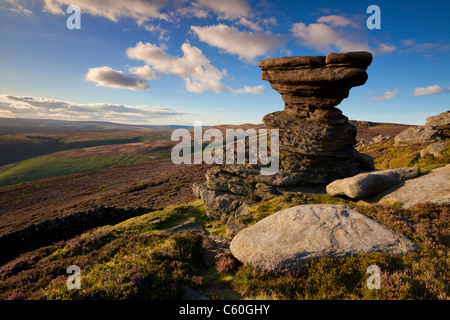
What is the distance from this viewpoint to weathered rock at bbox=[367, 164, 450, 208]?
11.3 meters

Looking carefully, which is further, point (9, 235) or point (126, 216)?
point (126, 216)

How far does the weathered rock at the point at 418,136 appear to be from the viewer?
3644 centimetres

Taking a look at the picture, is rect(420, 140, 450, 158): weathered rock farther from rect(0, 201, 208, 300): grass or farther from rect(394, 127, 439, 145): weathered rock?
rect(0, 201, 208, 300): grass

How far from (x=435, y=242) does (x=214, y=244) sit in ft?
35.7

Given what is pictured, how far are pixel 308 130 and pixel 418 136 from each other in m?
37.6

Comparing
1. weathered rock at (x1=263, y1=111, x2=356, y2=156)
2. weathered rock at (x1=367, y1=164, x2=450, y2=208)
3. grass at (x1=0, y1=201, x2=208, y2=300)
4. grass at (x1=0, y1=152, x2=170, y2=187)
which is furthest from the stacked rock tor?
grass at (x1=0, y1=152, x2=170, y2=187)

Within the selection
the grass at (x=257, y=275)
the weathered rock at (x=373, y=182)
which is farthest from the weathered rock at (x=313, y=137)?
the grass at (x=257, y=275)

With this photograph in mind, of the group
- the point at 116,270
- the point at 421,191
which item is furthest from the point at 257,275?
the point at 421,191

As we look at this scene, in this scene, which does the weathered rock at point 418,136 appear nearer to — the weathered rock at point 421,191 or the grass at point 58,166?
the weathered rock at point 421,191

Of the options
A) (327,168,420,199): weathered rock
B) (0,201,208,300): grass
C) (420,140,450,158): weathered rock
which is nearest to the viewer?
(0,201,208,300): grass

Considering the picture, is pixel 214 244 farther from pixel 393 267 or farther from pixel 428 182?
pixel 428 182

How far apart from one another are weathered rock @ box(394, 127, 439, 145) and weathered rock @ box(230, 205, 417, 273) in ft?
137

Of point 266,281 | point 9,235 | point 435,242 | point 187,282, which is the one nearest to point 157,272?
point 187,282

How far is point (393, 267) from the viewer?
7203 millimetres
